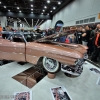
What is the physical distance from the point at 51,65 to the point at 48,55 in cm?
29

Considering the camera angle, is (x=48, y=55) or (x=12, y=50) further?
(x=12, y=50)

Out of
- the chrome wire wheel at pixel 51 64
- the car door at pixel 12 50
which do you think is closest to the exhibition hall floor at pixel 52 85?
the chrome wire wheel at pixel 51 64

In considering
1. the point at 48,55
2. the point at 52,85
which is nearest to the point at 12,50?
the point at 48,55

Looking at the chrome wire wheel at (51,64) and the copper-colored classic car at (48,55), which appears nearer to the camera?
the copper-colored classic car at (48,55)

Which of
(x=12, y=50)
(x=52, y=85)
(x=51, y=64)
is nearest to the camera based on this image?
(x=52, y=85)

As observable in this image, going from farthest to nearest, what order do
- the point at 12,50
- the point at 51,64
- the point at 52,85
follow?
the point at 12,50 → the point at 51,64 → the point at 52,85

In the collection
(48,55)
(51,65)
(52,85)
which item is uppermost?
(48,55)

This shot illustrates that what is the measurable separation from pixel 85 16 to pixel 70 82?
16.7 ft

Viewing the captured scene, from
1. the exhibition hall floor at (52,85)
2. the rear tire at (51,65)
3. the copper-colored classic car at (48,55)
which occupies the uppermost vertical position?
the copper-colored classic car at (48,55)

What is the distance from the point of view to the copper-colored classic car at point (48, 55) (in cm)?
185

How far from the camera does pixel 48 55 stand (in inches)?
79.0

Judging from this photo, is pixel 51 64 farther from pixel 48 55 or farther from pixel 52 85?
pixel 52 85

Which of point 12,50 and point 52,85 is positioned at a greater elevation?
point 12,50

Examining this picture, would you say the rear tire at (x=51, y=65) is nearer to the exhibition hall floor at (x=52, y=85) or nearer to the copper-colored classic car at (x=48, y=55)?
the copper-colored classic car at (x=48, y=55)
